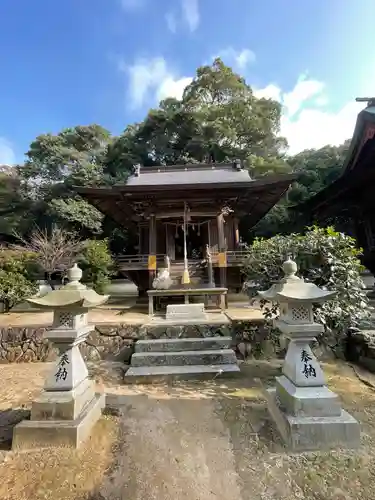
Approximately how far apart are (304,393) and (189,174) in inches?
425

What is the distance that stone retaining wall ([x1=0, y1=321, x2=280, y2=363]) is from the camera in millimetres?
5145

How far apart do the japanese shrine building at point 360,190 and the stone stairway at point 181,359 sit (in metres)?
7.51

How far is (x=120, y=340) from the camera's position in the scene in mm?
5352

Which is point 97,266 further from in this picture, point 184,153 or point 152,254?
point 184,153

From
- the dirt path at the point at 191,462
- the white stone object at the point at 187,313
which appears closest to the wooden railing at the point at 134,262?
the white stone object at the point at 187,313

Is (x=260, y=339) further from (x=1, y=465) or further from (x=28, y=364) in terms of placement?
(x=28, y=364)

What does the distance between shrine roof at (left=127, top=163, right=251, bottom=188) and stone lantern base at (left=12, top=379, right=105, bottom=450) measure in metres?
9.31

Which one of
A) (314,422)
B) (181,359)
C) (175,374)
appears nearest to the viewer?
(314,422)

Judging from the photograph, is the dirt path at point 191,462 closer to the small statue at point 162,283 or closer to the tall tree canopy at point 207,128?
the small statue at point 162,283

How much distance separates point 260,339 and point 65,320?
3.79 meters

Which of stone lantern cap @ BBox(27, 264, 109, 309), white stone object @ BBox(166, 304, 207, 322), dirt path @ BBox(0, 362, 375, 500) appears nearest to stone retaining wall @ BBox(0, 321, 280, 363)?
white stone object @ BBox(166, 304, 207, 322)

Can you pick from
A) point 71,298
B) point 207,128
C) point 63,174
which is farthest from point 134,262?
point 63,174

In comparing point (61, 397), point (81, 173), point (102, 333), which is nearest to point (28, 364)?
point (102, 333)

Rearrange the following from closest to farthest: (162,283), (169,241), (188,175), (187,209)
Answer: (162,283) < (187,209) < (169,241) < (188,175)
